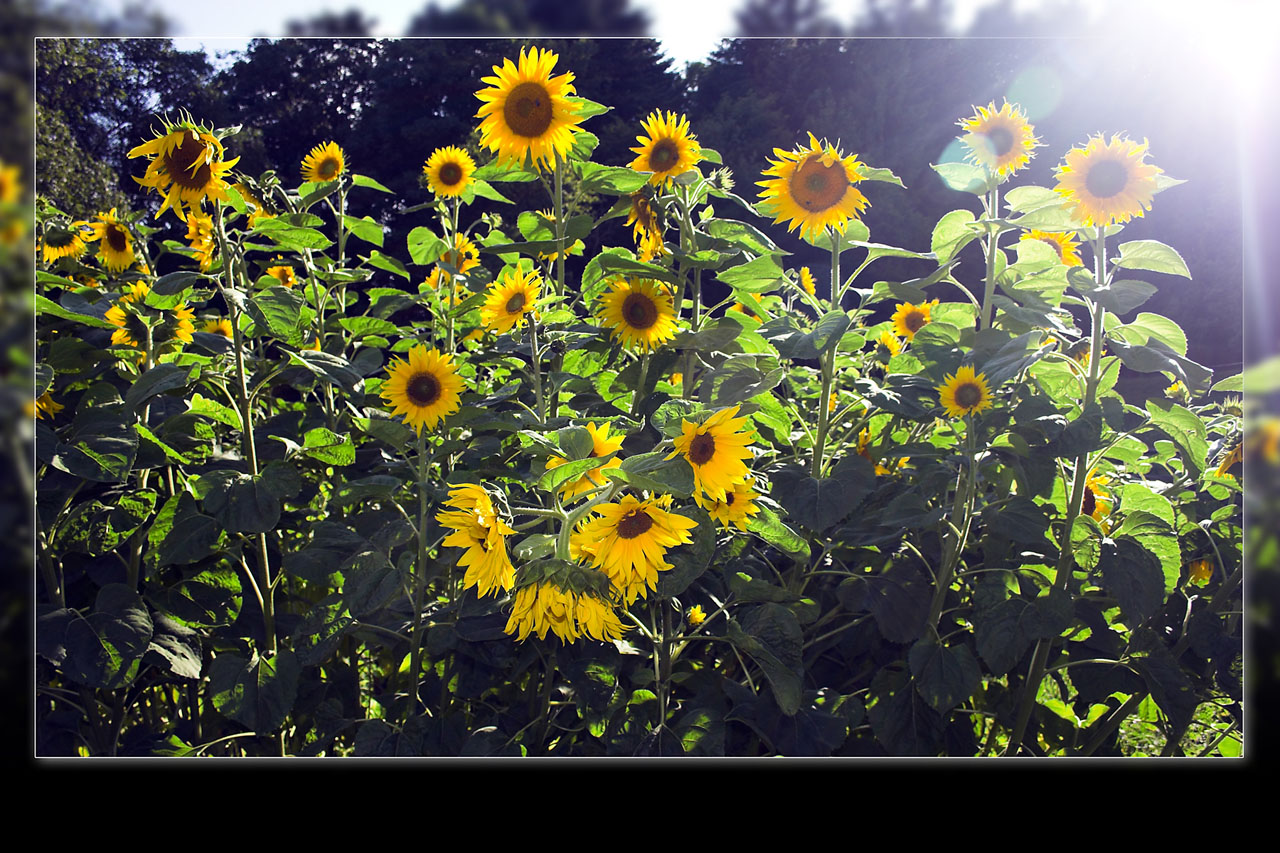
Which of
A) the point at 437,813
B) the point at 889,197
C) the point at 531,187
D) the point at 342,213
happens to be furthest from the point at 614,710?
the point at 889,197

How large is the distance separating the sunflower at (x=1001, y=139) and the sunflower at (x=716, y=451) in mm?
1039

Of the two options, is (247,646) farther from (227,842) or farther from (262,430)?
(227,842)

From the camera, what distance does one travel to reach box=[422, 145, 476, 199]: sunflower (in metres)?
2.35

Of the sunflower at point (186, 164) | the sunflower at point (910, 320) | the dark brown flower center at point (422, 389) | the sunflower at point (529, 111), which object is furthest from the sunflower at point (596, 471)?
the sunflower at point (910, 320)

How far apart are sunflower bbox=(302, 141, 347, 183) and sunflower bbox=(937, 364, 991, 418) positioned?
1526mm

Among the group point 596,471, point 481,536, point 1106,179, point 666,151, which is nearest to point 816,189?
point 666,151

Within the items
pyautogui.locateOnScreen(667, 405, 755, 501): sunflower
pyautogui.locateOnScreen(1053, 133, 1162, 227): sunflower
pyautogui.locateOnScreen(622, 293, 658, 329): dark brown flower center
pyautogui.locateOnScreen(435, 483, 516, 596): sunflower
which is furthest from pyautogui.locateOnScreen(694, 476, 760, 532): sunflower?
pyautogui.locateOnScreen(1053, 133, 1162, 227): sunflower

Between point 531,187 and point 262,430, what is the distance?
3494mm

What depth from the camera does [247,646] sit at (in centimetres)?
Answer: 187

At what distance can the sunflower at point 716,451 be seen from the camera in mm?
1098

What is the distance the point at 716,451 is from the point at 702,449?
26 mm

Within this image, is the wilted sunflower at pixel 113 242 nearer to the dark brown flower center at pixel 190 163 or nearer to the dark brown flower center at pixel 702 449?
the dark brown flower center at pixel 190 163

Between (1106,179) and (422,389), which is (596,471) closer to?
(422,389)

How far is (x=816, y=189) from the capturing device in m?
1.63
